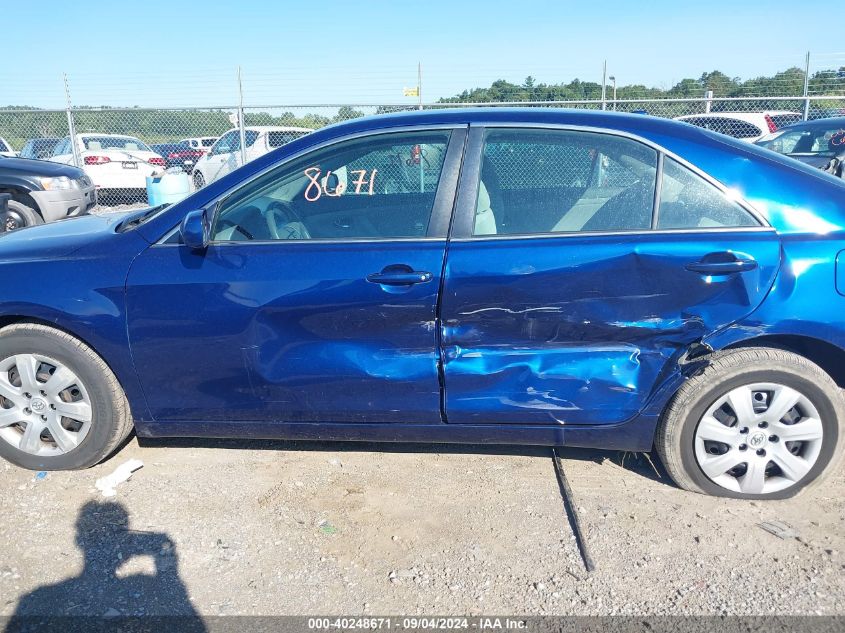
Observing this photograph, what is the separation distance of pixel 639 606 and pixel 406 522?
101 centimetres

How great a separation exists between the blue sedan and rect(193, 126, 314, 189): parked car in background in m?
10.1

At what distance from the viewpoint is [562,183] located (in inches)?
118

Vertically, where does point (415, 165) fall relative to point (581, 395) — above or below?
above

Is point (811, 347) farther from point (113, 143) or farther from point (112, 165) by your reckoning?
point (113, 143)

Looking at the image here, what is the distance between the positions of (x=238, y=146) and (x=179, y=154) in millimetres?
4187

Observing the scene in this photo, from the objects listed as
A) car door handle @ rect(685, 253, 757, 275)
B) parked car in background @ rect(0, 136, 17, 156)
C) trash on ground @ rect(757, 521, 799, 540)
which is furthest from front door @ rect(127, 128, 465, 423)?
parked car in background @ rect(0, 136, 17, 156)

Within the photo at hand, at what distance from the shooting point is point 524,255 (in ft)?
9.24

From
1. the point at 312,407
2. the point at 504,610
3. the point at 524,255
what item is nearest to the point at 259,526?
the point at 312,407

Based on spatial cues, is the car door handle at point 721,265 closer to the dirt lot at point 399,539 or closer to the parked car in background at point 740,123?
the dirt lot at point 399,539

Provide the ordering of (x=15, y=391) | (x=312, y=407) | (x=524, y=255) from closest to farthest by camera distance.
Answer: (x=524, y=255) → (x=312, y=407) → (x=15, y=391)

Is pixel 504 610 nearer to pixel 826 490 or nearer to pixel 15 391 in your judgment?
pixel 826 490

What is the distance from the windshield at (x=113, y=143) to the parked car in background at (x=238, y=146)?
1593 millimetres

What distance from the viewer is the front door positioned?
2887 millimetres

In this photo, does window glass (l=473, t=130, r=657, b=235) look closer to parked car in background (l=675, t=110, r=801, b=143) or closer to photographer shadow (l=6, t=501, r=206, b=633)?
photographer shadow (l=6, t=501, r=206, b=633)
